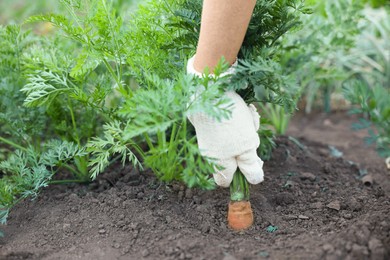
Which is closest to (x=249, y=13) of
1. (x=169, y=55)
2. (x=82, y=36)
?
(x=169, y=55)

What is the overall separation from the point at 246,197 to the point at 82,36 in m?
0.83

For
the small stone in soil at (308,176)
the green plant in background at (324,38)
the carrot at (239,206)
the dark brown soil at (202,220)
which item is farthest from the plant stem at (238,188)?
the green plant in background at (324,38)

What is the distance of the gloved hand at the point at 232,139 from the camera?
5.65 feet

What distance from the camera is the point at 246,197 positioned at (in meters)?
1.87

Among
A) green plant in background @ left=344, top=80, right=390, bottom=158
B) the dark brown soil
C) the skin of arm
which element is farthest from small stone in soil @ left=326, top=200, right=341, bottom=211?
the skin of arm

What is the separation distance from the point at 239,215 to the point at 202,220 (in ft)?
0.49

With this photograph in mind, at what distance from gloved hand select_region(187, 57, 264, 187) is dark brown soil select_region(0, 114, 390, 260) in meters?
0.23

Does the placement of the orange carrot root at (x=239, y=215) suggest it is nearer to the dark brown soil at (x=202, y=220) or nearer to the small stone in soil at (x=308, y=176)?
the dark brown soil at (x=202, y=220)

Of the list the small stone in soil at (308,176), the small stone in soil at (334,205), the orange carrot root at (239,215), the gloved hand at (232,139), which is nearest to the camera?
the gloved hand at (232,139)

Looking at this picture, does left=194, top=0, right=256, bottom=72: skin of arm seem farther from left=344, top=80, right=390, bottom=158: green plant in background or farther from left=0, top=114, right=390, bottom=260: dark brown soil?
left=0, top=114, right=390, bottom=260: dark brown soil

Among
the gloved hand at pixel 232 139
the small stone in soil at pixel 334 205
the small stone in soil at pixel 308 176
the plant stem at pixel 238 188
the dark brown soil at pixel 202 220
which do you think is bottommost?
the small stone in soil at pixel 308 176

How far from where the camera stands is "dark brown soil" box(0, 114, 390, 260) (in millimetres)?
1692

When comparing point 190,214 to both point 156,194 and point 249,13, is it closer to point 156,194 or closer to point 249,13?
point 156,194

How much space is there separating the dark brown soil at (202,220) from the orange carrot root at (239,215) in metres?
0.03
